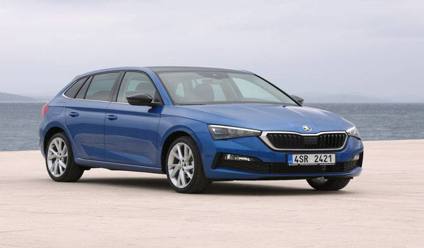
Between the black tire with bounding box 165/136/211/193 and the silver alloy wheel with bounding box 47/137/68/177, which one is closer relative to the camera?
the black tire with bounding box 165/136/211/193

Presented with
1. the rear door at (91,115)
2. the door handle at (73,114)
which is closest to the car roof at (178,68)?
the rear door at (91,115)

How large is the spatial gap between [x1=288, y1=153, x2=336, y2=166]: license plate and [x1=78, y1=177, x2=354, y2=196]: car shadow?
1.70 ft

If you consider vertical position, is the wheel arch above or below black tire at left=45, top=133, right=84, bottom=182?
above

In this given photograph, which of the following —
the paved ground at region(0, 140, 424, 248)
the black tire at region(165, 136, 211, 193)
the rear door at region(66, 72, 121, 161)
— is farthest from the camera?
the rear door at region(66, 72, 121, 161)

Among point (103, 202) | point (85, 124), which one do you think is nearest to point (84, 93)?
point (85, 124)

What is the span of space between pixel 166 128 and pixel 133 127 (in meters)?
0.71

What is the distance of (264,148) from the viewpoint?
501 inches

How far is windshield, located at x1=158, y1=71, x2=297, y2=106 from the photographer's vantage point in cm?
1382

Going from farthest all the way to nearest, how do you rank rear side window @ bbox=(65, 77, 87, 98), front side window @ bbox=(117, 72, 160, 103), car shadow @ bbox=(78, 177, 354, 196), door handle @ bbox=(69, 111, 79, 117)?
rear side window @ bbox=(65, 77, 87, 98), door handle @ bbox=(69, 111, 79, 117), front side window @ bbox=(117, 72, 160, 103), car shadow @ bbox=(78, 177, 354, 196)

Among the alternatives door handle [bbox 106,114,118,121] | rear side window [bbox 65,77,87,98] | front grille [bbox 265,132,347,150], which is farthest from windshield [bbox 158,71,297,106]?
rear side window [bbox 65,77,87,98]

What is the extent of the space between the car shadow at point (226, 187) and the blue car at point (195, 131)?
33 cm

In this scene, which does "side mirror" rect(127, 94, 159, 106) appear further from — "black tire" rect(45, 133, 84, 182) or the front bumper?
"black tire" rect(45, 133, 84, 182)

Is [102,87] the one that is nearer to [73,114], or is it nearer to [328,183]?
[73,114]

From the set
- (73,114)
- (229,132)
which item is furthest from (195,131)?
(73,114)
